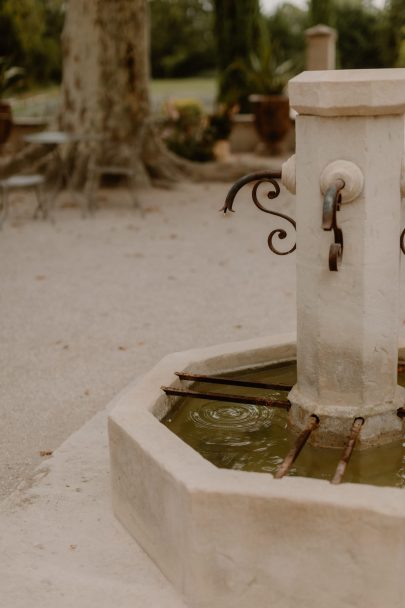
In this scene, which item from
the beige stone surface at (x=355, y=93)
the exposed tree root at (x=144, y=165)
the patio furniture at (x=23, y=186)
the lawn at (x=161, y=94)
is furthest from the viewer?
the lawn at (x=161, y=94)

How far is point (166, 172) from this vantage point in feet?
40.3

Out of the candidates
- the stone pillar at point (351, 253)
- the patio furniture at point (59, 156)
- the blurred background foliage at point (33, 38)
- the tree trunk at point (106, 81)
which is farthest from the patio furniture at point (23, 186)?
the blurred background foliage at point (33, 38)

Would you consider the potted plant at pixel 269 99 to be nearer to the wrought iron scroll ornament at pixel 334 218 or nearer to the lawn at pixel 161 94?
the lawn at pixel 161 94

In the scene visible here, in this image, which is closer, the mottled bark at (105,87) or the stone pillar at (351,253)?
the stone pillar at (351,253)

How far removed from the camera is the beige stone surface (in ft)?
9.85

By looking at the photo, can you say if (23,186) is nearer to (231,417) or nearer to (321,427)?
(231,417)

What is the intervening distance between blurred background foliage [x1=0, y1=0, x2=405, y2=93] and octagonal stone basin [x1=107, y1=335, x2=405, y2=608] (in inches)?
505

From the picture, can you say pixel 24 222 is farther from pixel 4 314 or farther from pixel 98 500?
pixel 98 500

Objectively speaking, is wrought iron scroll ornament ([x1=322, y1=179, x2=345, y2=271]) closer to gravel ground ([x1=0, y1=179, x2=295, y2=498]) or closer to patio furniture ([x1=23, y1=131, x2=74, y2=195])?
gravel ground ([x1=0, y1=179, x2=295, y2=498])

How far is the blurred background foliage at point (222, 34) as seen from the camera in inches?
683

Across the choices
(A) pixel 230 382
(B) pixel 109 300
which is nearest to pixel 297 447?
(A) pixel 230 382

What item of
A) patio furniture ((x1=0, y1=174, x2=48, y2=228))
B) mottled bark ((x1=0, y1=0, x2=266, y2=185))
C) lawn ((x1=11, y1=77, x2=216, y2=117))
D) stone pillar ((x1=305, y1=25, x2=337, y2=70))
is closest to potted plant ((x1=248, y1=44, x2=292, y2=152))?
stone pillar ((x1=305, y1=25, x2=337, y2=70))

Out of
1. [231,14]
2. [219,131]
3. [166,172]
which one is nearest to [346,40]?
[231,14]

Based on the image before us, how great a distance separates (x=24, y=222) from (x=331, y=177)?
742 cm
